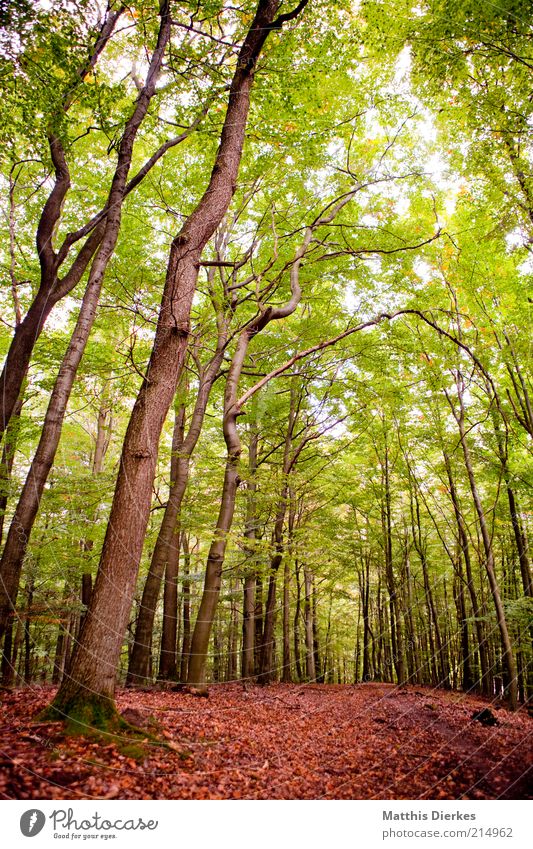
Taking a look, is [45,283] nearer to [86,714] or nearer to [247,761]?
[86,714]

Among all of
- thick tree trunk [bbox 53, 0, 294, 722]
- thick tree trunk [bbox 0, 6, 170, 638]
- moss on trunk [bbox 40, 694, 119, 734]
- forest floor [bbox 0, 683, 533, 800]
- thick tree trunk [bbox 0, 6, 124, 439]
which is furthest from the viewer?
thick tree trunk [bbox 0, 6, 124, 439]

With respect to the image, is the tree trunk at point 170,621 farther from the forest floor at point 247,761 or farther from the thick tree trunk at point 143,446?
the thick tree trunk at point 143,446

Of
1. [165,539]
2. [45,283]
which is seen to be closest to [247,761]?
[165,539]

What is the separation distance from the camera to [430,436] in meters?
11.1

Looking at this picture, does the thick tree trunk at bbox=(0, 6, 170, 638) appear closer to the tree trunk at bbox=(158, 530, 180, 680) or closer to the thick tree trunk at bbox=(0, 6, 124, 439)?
the thick tree trunk at bbox=(0, 6, 124, 439)

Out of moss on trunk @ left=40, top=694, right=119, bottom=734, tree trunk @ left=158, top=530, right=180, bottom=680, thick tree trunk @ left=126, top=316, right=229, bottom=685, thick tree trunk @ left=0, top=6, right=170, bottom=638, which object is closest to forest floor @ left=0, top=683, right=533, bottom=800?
moss on trunk @ left=40, top=694, right=119, bottom=734

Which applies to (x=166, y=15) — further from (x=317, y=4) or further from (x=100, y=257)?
(x=100, y=257)

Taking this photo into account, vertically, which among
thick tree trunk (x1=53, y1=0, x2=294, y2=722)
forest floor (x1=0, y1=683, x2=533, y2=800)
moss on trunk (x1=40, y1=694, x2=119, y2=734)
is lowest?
forest floor (x1=0, y1=683, x2=533, y2=800)

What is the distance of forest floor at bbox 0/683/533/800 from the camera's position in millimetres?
2406

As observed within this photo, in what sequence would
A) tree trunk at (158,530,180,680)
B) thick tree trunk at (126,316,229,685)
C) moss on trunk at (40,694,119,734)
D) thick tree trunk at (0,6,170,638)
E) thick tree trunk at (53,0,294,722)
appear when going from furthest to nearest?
1. tree trunk at (158,530,180,680)
2. thick tree trunk at (126,316,229,685)
3. thick tree trunk at (0,6,170,638)
4. thick tree trunk at (53,0,294,722)
5. moss on trunk at (40,694,119,734)

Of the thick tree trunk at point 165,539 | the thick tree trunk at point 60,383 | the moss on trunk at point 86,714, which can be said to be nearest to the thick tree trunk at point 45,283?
the thick tree trunk at point 60,383

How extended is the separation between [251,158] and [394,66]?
8.76 ft
